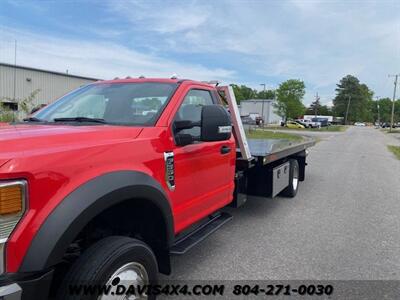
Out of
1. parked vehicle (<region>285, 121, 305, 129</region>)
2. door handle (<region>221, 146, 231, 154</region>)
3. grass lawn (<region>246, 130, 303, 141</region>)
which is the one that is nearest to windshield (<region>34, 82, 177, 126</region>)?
door handle (<region>221, 146, 231, 154</region>)

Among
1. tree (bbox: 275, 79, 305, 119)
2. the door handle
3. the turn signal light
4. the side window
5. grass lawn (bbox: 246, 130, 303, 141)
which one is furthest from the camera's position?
tree (bbox: 275, 79, 305, 119)

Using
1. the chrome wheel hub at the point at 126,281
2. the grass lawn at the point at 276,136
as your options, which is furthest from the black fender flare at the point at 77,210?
the grass lawn at the point at 276,136

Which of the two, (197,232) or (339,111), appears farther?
(339,111)

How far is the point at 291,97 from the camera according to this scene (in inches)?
2406

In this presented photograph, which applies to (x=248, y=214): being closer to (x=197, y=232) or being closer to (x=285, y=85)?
(x=197, y=232)

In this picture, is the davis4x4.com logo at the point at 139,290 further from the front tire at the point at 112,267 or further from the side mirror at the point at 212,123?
the side mirror at the point at 212,123

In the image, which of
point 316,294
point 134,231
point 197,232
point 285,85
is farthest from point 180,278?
point 285,85

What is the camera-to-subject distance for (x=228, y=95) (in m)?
4.61

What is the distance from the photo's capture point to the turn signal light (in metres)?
1.82

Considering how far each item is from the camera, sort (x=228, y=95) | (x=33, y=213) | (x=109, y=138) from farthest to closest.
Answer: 1. (x=228, y=95)
2. (x=109, y=138)
3. (x=33, y=213)

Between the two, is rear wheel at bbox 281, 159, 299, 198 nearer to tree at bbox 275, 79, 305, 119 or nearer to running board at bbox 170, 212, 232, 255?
running board at bbox 170, 212, 232, 255

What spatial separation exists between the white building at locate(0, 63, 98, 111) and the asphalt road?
72.5 feet

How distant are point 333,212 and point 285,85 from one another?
57807 mm

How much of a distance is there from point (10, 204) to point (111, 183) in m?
0.63
